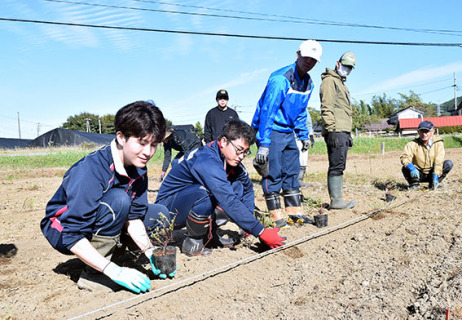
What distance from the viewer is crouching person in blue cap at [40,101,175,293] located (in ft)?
6.94

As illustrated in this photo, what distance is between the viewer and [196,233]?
3.07 m

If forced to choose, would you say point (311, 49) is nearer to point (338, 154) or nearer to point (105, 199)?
point (338, 154)

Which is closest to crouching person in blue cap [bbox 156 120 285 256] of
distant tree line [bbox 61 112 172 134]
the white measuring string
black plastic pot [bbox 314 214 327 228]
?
the white measuring string

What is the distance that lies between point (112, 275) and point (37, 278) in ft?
3.48

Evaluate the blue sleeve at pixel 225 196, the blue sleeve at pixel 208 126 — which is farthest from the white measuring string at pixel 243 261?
the blue sleeve at pixel 208 126

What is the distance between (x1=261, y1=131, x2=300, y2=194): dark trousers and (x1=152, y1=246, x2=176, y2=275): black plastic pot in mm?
1714

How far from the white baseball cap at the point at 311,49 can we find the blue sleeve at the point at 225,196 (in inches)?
63.8

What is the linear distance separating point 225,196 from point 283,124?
1.49m

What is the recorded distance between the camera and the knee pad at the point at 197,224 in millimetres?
3010

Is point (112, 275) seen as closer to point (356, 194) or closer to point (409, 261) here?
point (409, 261)

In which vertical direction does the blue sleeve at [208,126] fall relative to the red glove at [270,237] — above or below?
above

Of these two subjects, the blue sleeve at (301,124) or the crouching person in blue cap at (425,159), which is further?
the crouching person in blue cap at (425,159)

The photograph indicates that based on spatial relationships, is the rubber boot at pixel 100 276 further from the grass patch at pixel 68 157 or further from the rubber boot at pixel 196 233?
the grass patch at pixel 68 157

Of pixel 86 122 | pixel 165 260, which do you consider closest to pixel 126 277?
pixel 165 260
